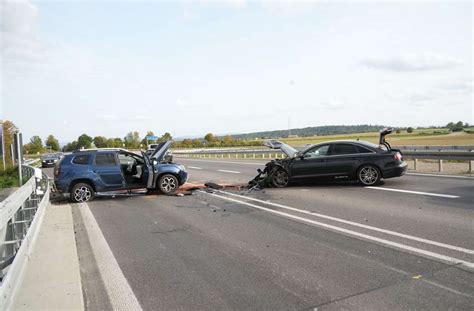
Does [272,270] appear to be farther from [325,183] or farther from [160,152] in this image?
[325,183]

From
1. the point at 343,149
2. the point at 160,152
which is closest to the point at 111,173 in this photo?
the point at 160,152

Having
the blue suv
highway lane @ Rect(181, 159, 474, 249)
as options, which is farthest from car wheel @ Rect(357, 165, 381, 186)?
the blue suv

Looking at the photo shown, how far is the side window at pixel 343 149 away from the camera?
12.6m

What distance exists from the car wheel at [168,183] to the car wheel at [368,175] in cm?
591

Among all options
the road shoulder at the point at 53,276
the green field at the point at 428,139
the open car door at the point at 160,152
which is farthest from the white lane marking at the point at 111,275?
the green field at the point at 428,139

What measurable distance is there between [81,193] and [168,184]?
8.66 ft

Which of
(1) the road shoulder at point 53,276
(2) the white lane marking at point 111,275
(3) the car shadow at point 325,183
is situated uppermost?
(3) the car shadow at point 325,183

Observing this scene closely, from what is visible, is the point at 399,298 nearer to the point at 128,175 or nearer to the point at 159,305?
the point at 159,305

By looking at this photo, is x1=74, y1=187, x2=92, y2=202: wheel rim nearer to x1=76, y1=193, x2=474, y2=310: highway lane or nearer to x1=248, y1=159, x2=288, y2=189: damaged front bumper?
x1=76, y1=193, x2=474, y2=310: highway lane

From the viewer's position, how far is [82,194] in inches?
461

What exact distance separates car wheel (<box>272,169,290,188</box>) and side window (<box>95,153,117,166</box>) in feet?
16.9

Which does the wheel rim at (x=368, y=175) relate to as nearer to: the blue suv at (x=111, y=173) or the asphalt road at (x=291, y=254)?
the asphalt road at (x=291, y=254)

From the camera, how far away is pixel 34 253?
6012mm

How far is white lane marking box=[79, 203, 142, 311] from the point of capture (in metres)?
4.25
